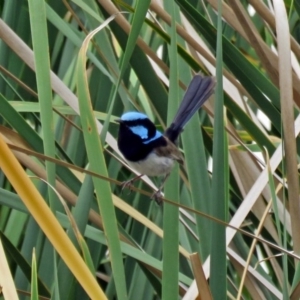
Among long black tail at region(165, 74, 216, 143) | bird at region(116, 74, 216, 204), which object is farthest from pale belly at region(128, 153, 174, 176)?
long black tail at region(165, 74, 216, 143)

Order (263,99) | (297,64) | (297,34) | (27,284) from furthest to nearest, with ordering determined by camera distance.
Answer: (297,34) < (297,64) < (27,284) < (263,99)

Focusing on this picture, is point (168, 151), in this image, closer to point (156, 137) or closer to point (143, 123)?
point (156, 137)

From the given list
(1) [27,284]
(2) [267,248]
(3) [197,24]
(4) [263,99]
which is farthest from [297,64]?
(1) [27,284]

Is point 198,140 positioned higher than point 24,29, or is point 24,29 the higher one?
point 24,29

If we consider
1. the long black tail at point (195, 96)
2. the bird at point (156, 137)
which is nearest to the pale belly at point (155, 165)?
the bird at point (156, 137)

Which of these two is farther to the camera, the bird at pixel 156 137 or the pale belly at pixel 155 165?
the pale belly at pixel 155 165

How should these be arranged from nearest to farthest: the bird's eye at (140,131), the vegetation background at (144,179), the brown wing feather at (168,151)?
the vegetation background at (144,179) < the bird's eye at (140,131) < the brown wing feather at (168,151)

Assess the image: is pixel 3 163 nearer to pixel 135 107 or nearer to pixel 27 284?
pixel 27 284

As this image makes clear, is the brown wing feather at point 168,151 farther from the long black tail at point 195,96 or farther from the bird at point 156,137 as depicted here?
the long black tail at point 195,96
